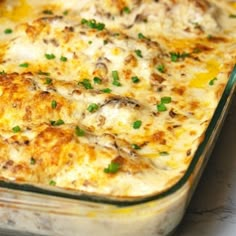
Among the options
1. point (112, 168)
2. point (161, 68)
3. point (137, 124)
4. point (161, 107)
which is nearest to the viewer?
point (112, 168)

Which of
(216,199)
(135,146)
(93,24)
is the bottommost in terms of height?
(216,199)

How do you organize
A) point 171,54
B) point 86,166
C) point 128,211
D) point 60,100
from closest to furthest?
1. point 128,211
2. point 86,166
3. point 60,100
4. point 171,54

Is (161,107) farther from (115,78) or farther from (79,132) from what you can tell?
(79,132)

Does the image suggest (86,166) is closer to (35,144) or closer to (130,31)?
(35,144)

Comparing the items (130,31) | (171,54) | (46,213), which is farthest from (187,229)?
(130,31)

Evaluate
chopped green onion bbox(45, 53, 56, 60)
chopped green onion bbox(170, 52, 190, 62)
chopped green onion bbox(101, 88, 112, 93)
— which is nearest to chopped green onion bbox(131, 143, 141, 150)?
chopped green onion bbox(101, 88, 112, 93)

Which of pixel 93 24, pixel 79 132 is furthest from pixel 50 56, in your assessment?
pixel 79 132

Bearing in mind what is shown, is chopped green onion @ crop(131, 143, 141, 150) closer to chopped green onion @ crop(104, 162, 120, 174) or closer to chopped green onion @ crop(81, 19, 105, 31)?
chopped green onion @ crop(104, 162, 120, 174)
